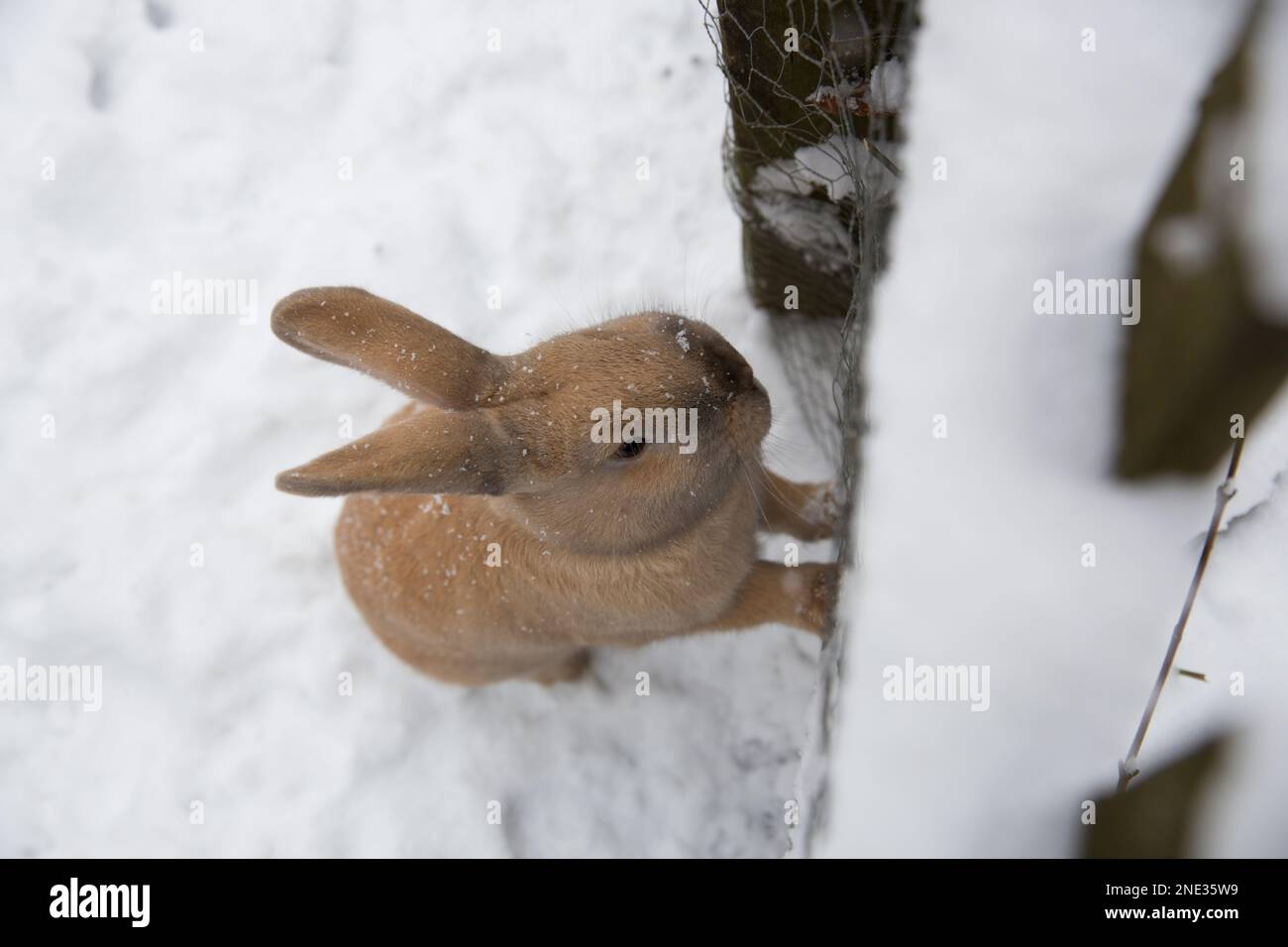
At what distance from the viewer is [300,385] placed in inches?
178

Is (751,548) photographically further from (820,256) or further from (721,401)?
(820,256)

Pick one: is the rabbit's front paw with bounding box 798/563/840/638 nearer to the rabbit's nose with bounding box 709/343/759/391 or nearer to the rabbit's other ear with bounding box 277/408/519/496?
the rabbit's nose with bounding box 709/343/759/391

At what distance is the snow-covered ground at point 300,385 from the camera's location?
159 inches

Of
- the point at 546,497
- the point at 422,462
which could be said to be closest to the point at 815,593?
the point at 546,497

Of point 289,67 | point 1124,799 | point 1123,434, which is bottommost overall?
point 1124,799

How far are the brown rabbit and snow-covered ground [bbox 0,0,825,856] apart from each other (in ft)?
2.07

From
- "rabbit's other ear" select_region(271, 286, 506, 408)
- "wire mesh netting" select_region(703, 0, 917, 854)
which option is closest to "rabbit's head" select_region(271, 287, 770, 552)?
"rabbit's other ear" select_region(271, 286, 506, 408)

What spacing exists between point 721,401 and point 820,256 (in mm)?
999

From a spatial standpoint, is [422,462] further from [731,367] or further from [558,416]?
[731,367]

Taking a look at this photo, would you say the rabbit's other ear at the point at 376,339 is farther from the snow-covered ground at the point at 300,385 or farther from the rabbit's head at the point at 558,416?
the snow-covered ground at the point at 300,385

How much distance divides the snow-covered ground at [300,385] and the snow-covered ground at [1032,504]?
1688 mm

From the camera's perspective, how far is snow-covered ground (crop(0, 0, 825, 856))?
4051 millimetres

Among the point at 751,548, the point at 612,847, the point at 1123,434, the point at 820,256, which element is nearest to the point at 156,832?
the point at 612,847

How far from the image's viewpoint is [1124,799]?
5.88 ft
